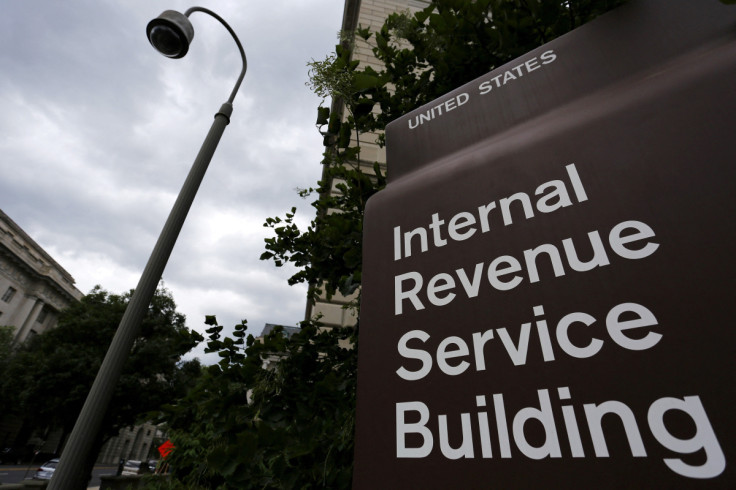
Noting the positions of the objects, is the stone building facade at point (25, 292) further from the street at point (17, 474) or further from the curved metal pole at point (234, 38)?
the curved metal pole at point (234, 38)

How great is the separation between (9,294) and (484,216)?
154 ft

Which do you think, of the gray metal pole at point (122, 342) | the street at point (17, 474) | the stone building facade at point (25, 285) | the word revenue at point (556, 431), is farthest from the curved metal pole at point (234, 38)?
the stone building facade at point (25, 285)

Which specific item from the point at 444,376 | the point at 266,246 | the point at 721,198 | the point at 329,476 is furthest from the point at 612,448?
the point at 266,246

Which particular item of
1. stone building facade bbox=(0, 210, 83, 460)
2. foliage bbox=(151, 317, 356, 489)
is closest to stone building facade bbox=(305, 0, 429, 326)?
foliage bbox=(151, 317, 356, 489)

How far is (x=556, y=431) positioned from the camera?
2.38 feet

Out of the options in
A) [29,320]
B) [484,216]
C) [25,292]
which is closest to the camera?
[484,216]

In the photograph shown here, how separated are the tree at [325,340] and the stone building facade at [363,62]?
244cm

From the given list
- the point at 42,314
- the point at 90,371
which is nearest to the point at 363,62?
the point at 90,371

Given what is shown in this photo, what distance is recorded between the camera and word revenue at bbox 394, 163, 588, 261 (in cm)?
95

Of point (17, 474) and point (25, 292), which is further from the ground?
point (25, 292)

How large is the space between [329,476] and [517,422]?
3.88 ft

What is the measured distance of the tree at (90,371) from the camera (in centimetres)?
1797

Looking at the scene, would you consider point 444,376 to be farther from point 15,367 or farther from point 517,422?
point 15,367

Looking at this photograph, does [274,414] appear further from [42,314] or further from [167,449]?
[42,314]
